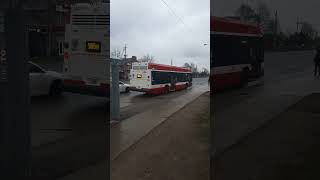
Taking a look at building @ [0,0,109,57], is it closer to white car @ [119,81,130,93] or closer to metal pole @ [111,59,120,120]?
metal pole @ [111,59,120,120]

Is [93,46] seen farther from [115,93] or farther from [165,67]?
[165,67]

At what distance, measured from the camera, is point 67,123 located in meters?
5.02

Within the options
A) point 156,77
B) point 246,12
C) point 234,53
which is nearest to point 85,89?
point 234,53

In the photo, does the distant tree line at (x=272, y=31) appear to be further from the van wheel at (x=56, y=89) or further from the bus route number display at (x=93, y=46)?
the van wheel at (x=56, y=89)

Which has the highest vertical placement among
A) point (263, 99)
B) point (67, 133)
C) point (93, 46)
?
point (93, 46)

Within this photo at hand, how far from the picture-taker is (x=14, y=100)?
4145 mm

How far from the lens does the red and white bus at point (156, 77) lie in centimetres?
1430

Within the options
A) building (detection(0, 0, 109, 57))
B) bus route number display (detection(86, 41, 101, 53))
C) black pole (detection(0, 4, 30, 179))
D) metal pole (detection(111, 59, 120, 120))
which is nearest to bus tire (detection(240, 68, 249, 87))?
bus route number display (detection(86, 41, 101, 53))

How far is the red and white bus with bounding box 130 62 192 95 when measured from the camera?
1430 cm

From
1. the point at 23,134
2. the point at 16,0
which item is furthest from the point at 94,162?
the point at 16,0

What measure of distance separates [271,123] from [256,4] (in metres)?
1.28

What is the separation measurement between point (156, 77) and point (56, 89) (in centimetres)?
975

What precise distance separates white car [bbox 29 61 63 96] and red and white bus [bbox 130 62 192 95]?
869 cm

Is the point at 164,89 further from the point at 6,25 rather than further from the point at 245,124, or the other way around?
the point at 6,25
